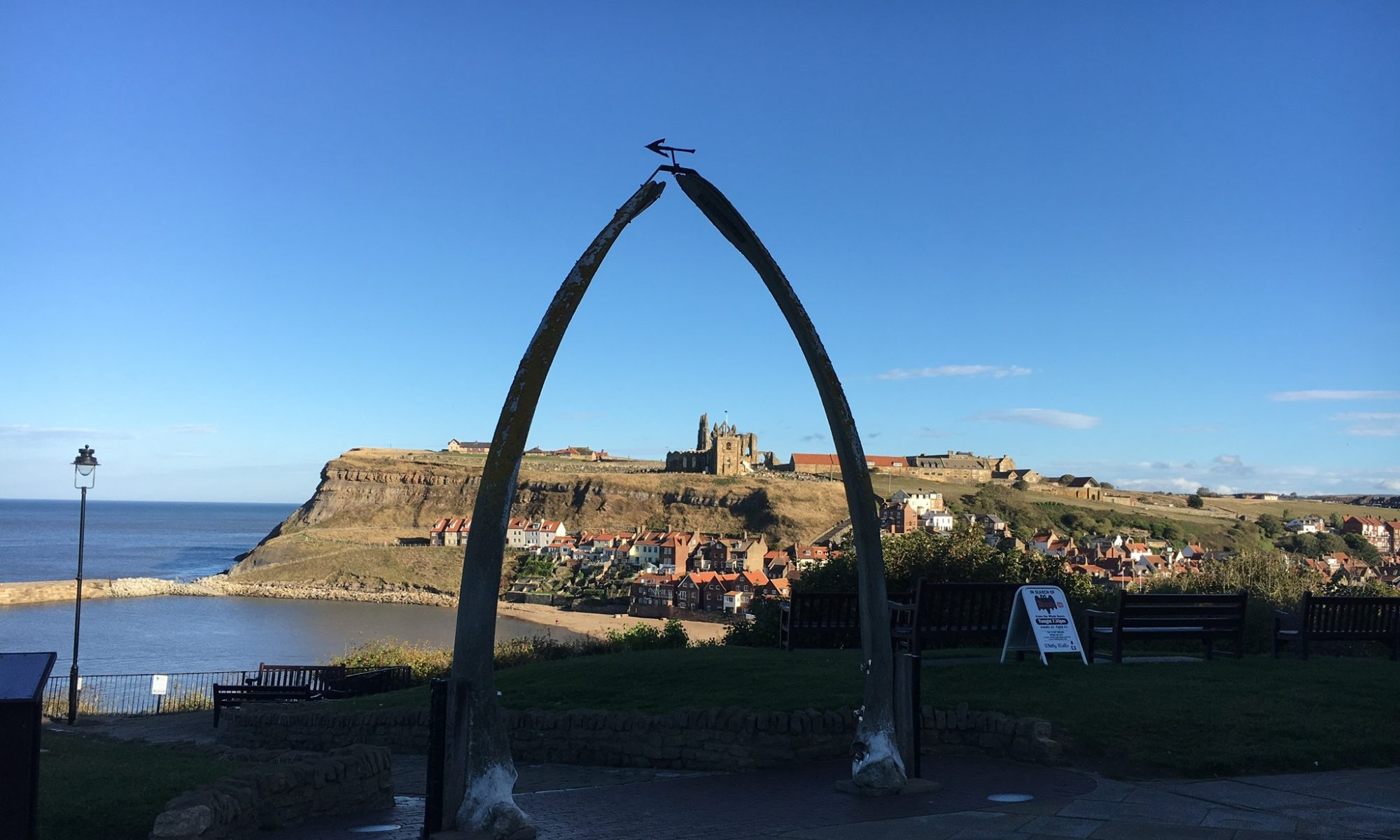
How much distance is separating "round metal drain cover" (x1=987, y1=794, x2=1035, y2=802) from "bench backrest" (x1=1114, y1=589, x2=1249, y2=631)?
480cm

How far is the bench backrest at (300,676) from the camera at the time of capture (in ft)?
61.9

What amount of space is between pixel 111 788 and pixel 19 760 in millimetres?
2258

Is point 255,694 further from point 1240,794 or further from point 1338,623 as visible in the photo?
point 1338,623

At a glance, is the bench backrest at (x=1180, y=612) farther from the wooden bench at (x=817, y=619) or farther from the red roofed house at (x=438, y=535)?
the red roofed house at (x=438, y=535)

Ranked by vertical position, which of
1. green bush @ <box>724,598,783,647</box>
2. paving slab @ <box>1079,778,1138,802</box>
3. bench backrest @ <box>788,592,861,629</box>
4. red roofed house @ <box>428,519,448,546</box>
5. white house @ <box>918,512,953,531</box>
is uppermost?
bench backrest @ <box>788,592,861,629</box>

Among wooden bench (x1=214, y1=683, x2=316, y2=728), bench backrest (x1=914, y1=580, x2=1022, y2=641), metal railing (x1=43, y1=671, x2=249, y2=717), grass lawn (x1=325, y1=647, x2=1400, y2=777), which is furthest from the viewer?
metal railing (x1=43, y1=671, x2=249, y2=717)

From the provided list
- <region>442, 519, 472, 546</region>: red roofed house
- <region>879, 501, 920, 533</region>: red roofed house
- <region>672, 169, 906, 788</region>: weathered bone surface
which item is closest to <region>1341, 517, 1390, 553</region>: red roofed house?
<region>879, 501, 920, 533</region>: red roofed house

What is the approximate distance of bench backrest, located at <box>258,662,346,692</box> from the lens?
1888 centimetres

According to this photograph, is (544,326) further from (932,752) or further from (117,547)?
(117,547)

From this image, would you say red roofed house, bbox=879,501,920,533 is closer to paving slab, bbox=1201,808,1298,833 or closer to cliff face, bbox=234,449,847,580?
cliff face, bbox=234,449,847,580

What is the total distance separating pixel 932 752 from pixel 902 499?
10828 cm

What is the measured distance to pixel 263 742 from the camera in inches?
518

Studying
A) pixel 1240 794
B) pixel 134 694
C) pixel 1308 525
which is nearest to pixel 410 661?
pixel 134 694

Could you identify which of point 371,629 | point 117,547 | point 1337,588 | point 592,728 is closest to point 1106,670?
point 592,728
